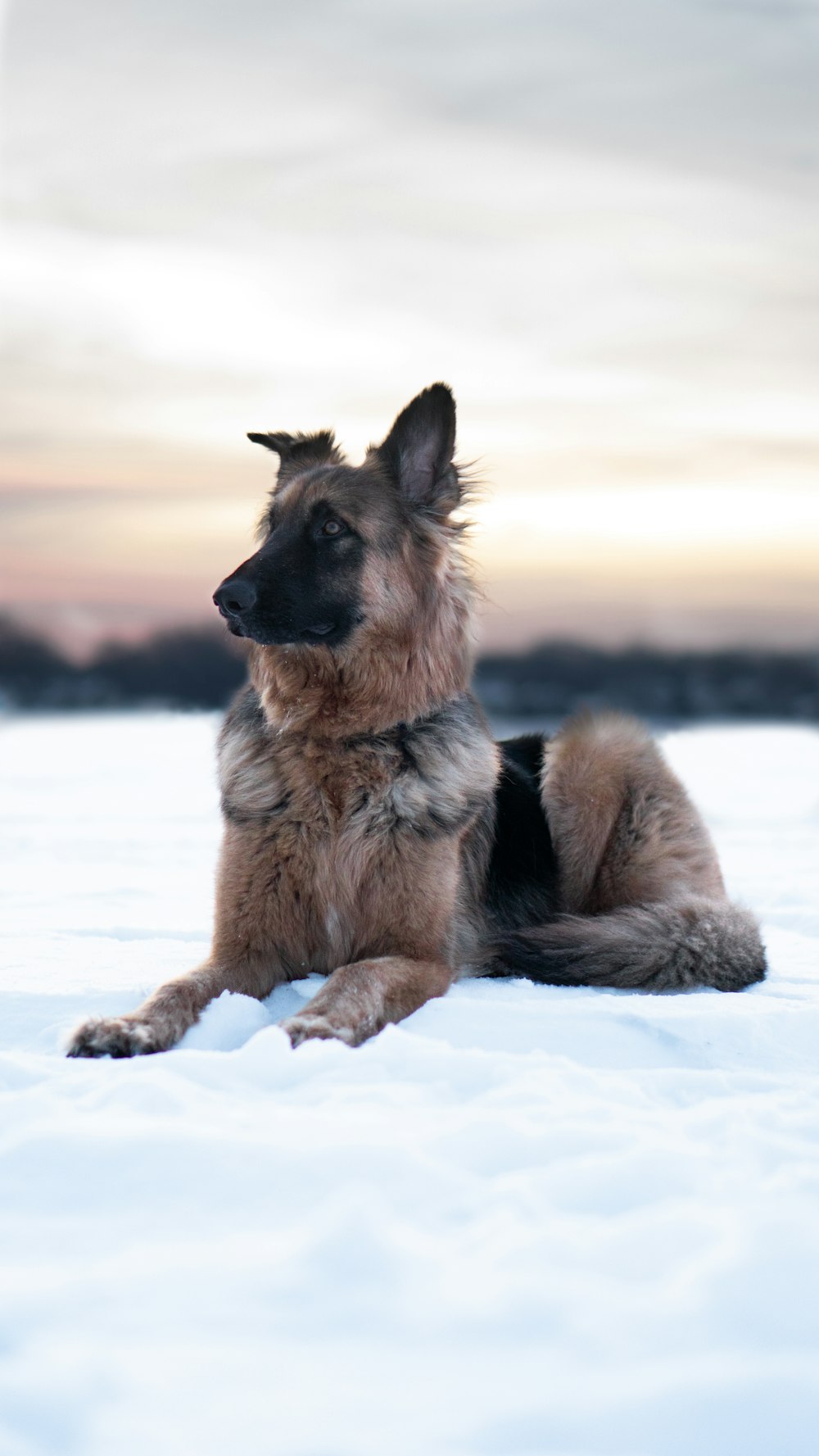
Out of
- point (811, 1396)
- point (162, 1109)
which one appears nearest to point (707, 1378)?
point (811, 1396)

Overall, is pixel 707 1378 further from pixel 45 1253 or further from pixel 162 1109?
pixel 162 1109

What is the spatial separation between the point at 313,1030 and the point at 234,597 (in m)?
1.67

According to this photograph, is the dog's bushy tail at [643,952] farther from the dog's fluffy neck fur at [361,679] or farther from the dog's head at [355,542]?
the dog's head at [355,542]

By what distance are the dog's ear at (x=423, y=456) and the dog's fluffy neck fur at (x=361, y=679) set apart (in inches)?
17.3

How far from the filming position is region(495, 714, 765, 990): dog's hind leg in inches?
195

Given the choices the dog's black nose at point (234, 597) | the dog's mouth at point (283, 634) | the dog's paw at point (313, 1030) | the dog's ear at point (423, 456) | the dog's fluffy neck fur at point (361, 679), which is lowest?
the dog's paw at point (313, 1030)

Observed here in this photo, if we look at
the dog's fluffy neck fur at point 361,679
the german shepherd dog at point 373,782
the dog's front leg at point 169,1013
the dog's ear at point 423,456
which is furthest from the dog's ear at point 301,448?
the dog's front leg at point 169,1013

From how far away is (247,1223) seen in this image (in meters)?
2.48

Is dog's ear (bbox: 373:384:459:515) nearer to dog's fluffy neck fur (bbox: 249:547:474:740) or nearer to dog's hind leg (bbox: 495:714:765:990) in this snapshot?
dog's fluffy neck fur (bbox: 249:547:474:740)

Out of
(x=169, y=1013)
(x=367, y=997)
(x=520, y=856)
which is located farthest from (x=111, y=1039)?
(x=520, y=856)

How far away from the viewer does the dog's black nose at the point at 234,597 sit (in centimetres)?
437

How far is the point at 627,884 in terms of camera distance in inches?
227

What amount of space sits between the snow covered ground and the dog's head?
4.97ft

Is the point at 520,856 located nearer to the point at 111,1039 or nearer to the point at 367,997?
the point at 367,997
